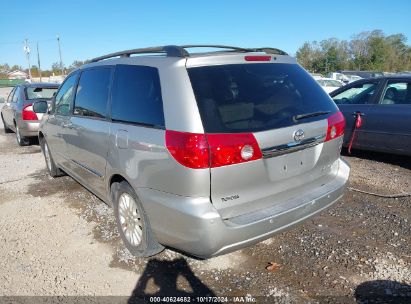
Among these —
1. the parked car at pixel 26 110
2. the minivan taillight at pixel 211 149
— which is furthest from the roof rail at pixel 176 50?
the parked car at pixel 26 110

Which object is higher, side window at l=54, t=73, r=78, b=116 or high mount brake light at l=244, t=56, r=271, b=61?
high mount brake light at l=244, t=56, r=271, b=61

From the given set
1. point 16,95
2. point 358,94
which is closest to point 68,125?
point 358,94

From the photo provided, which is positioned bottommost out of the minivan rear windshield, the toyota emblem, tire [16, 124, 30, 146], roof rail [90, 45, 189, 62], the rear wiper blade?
tire [16, 124, 30, 146]

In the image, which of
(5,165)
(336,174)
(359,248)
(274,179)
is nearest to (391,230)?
(359,248)

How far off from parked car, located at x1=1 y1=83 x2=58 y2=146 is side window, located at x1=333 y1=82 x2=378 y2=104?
20.7 feet

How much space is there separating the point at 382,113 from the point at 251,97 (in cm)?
399

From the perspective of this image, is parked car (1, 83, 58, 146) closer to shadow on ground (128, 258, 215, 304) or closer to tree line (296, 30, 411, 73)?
shadow on ground (128, 258, 215, 304)

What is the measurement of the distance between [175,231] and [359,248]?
183 centimetres

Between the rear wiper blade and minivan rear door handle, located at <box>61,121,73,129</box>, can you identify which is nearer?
the rear wiper blade

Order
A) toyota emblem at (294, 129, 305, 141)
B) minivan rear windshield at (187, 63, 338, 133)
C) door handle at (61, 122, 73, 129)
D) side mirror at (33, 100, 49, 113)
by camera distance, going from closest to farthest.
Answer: minivan rear windshield at (187, 63, 338, 133)
toyota emblem at (294, 129, 305, 141)
door handle at (61, 122, 73, 129)
side mirror at (33, 100, 49, 113)

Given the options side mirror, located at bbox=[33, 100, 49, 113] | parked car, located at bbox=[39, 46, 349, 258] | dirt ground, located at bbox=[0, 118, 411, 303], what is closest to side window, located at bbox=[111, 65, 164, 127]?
parked car, located at bbox=[39, 46, 349, 258]

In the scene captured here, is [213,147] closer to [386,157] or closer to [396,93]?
[396,93]

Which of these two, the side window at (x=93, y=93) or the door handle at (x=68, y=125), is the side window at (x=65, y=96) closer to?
the door handle at (x=68, y=125)

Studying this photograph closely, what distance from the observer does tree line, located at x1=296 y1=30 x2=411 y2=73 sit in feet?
292
